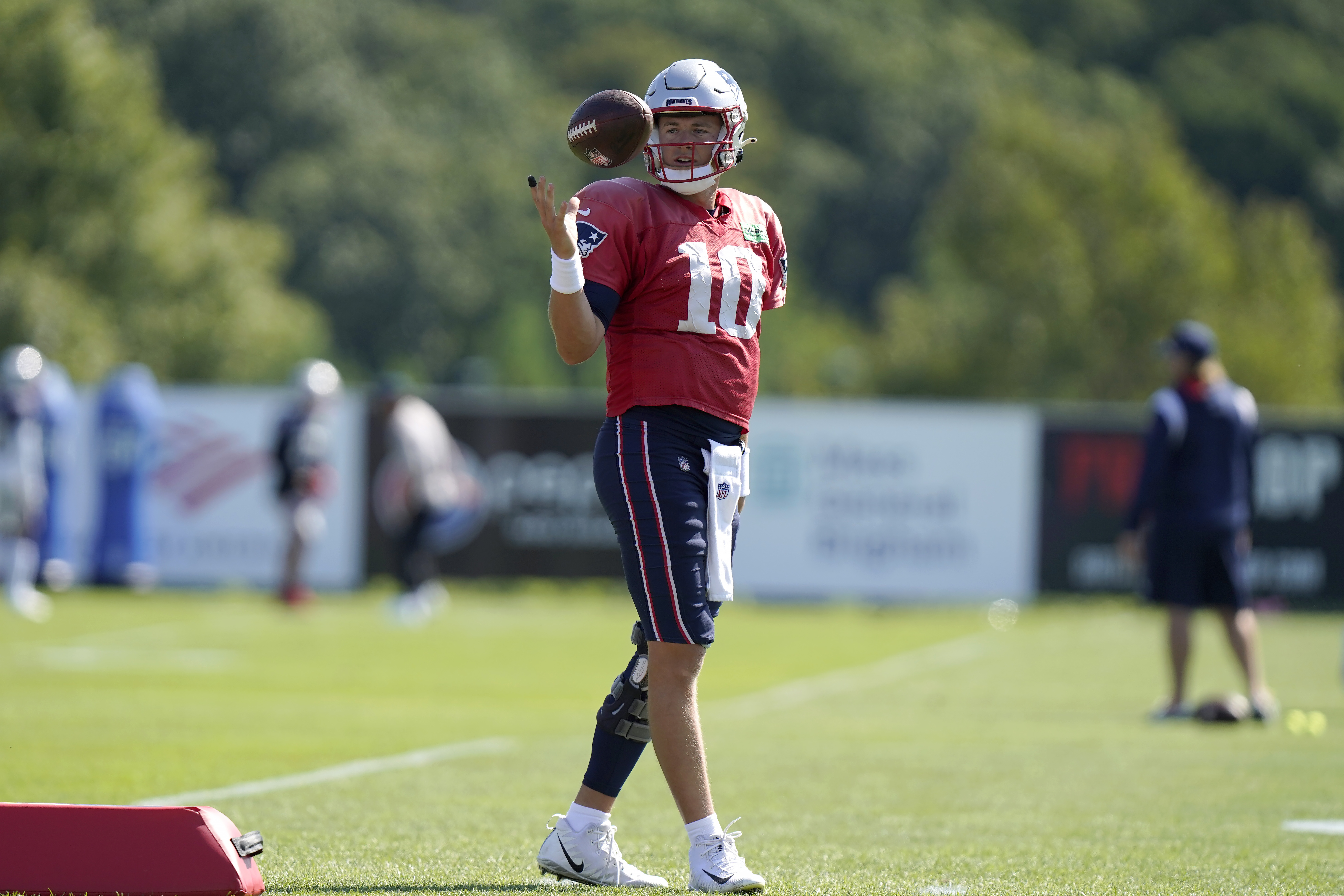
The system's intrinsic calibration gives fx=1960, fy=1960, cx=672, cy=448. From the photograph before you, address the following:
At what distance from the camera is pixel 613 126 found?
539cm

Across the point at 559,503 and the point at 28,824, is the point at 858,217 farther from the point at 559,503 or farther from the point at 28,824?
the point at 28,824

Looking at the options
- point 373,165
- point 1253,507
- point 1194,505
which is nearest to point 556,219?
point 1194,505

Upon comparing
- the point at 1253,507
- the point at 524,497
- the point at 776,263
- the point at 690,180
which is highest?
the point at 690,180

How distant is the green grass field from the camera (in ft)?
19.1

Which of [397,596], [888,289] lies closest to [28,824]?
[397,596]

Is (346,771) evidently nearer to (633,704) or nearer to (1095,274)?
(633,704)

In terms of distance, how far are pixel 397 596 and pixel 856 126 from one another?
216 feet

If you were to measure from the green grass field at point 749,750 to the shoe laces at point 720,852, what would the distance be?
8.3 inches

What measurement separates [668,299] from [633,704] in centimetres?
113

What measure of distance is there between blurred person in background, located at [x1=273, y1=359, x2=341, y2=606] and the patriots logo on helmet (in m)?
13.9

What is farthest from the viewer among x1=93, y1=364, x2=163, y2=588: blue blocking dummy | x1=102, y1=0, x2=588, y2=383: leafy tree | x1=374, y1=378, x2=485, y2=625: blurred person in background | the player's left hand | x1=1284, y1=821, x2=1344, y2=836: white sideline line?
x1=102, y1=0, x2=588, y2=383: leafy tree

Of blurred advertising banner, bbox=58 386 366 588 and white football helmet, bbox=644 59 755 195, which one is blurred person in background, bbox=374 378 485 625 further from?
white football helmet, bbox=644 59 755 195

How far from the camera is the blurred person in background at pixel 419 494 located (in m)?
18.4

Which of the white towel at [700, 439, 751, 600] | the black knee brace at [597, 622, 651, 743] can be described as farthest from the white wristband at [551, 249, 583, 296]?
the black knee brace at [597, 622, 651, 743]
